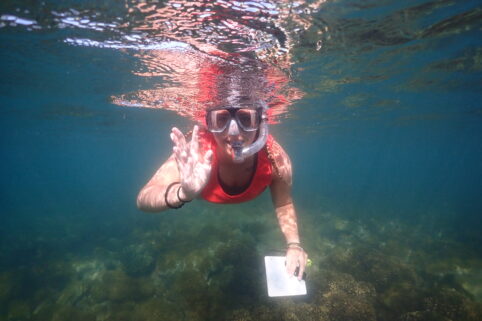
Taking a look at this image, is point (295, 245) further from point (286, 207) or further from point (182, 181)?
point (182, 181)

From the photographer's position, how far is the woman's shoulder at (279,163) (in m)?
4.88

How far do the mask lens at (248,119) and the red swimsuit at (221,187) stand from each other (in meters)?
0.51

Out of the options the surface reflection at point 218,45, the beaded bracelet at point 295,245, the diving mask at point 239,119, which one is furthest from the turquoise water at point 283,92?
the beaded bracelet at point 295,245

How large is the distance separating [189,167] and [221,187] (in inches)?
58.0

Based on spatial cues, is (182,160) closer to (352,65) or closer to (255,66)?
(255,66)

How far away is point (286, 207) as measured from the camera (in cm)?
530

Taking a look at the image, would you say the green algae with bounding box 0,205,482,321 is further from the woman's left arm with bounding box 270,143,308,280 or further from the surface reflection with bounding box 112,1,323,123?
the surface reflection with bounding box 112,1,323,123

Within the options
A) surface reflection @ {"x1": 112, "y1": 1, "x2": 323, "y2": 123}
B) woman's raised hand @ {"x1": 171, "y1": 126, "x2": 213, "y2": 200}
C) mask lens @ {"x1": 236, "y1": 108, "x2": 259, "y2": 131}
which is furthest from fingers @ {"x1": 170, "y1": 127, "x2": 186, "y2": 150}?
surface reflection @ {"x1": 112, "y1": 1, "x2": 323, "y2": 123}

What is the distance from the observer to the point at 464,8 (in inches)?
275

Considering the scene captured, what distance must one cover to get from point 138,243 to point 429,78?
2120 cm

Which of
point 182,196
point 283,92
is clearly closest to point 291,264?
point 182,196

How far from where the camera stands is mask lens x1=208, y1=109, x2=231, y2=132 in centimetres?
477

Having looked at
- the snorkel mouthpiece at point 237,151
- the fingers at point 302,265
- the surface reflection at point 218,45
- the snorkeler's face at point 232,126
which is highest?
the surface reflection at point 218,45

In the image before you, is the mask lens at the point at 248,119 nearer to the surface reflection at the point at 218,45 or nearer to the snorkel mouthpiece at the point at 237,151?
the snorkel mouthpiece at the point at 237,151
